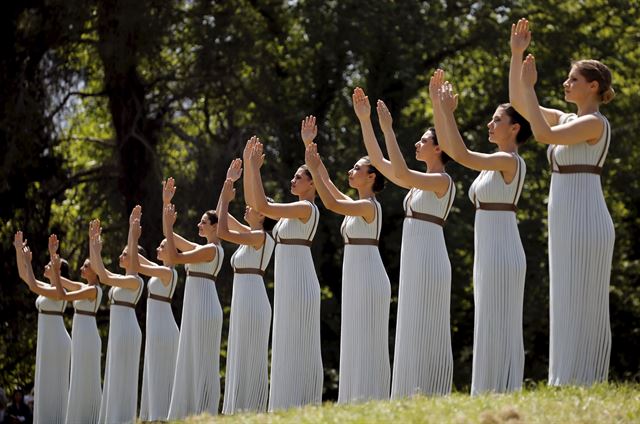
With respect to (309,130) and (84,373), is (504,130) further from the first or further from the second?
(84,373)

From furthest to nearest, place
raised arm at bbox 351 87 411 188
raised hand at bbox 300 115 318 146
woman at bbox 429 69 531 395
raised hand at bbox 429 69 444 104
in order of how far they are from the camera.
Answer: raised hand at bbox 300 115 318 146 → raised arm at bbox 351 87 411 188 → raised hand at bbox 429 69 444 104 → woman at bbox 429 69 531 395

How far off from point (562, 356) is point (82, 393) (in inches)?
374

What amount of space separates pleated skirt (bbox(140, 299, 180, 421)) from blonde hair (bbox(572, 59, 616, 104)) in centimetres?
760

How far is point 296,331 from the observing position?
45.2 feet

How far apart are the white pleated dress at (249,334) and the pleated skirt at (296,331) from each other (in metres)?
0.98

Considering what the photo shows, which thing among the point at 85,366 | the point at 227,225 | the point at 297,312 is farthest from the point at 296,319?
the point at 85,366

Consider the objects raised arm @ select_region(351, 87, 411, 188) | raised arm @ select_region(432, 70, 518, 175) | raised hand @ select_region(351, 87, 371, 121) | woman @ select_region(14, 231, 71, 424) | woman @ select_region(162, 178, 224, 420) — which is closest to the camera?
raised arm @ select_region(432, 70, 518, 175)

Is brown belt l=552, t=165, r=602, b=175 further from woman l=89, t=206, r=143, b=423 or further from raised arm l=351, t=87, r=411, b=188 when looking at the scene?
woman l=89, t=206, r=143, b=423

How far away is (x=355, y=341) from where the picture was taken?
42.5 feet

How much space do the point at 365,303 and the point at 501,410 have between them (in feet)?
13.5

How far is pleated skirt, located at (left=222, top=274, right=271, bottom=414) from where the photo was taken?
14.8m

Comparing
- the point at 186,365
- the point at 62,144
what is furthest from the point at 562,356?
the point at 62,144

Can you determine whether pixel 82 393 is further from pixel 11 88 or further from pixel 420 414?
pixel 420 414

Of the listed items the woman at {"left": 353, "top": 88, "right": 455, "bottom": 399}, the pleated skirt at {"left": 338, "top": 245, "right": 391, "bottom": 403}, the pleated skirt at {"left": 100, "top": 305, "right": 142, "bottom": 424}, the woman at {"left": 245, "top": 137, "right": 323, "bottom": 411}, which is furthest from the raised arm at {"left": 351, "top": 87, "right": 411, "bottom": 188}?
the pleated skirt at {"left": 100, "top": 305, "right": 142, "bottom": 424}
